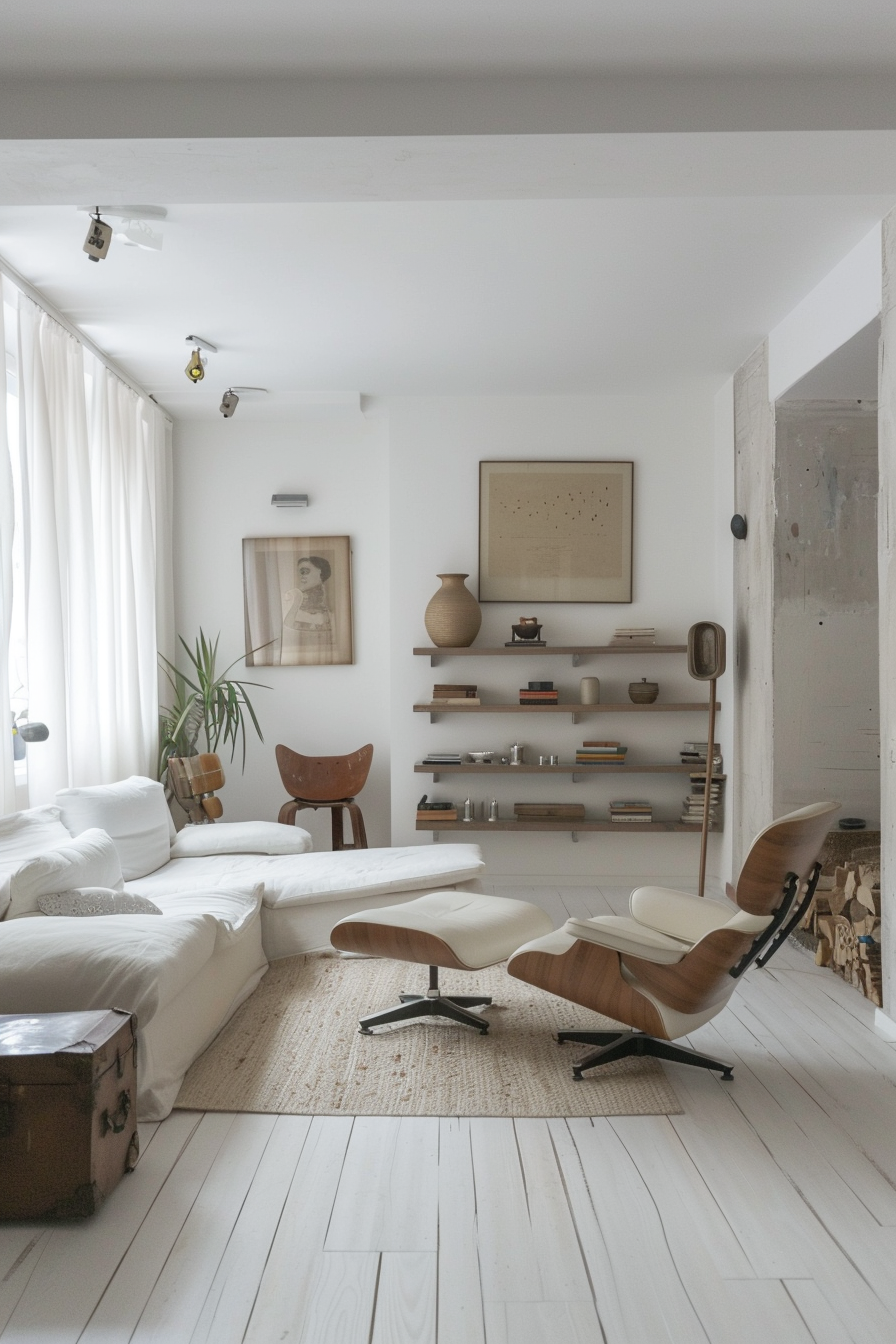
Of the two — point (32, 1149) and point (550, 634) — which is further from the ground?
point (550, 634)

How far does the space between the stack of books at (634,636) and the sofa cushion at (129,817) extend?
2665mm

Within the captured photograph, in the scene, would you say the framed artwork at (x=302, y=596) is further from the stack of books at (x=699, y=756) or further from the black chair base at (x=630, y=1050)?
the black chair base at (x=630, y=1050)

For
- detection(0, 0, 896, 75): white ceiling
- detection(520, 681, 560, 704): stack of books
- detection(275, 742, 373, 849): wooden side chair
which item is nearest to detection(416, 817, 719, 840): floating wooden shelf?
detection(275, 742, 373, 849): wooden side chair

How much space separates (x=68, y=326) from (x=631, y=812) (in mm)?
3833

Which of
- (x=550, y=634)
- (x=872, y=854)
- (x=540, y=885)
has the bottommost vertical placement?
(x=540, y=885)

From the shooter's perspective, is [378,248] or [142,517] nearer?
[378,248]

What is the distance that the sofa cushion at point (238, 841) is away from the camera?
4.80 meters

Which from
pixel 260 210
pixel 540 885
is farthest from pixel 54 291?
pixel 540 885

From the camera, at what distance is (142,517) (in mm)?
5691

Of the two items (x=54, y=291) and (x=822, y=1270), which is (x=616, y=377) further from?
(x=822, y=1270)

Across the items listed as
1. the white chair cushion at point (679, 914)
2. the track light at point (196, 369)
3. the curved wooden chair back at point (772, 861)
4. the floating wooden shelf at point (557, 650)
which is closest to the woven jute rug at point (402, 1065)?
the white chair cushion at point (679, 914)

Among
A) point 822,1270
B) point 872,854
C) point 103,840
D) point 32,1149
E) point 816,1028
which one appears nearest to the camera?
point 822,1270

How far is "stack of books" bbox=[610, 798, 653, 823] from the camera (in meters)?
5.79

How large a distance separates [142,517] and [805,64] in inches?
159
